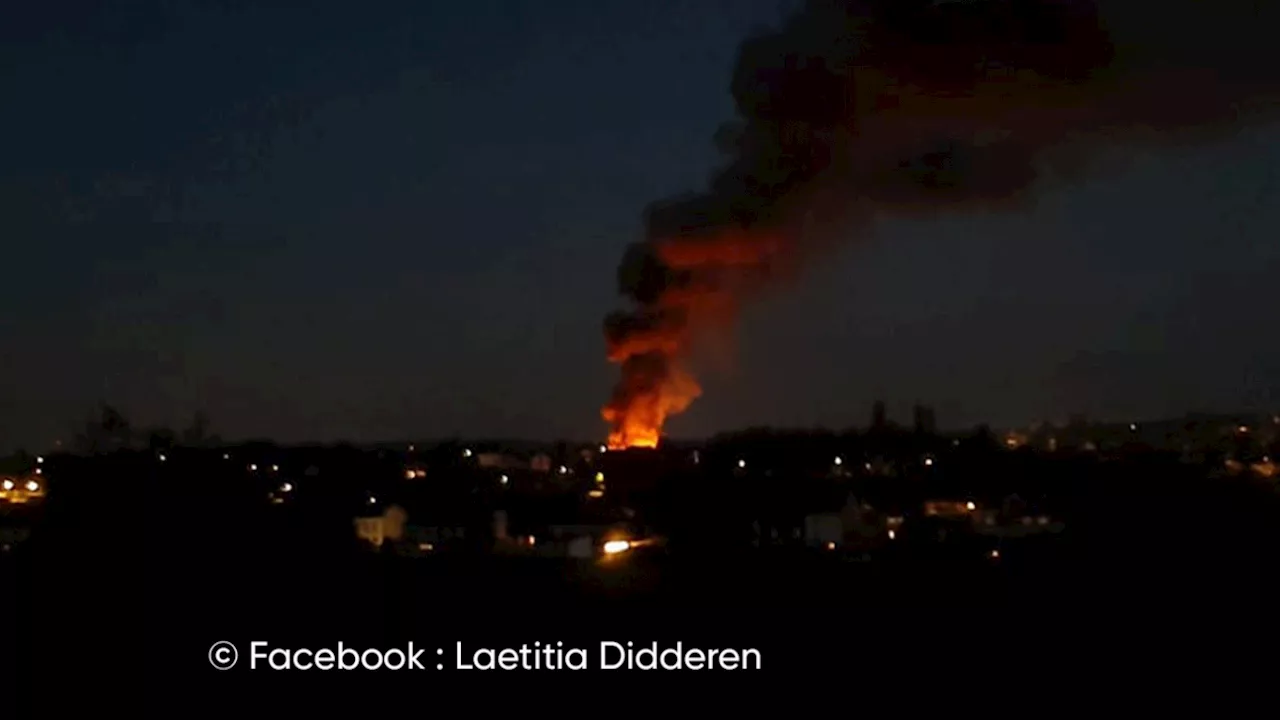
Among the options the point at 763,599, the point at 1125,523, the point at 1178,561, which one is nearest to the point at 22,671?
the point at 763,599

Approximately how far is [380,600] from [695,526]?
391 inches

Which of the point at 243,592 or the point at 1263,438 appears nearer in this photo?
the point at 243,592

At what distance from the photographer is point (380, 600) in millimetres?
19188

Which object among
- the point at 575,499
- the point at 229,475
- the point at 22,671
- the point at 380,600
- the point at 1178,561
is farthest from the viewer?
the point at 229,475

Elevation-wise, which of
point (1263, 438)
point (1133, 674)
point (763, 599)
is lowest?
point (1133, 674)

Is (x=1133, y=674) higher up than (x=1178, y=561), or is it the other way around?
(x=1178, y=561)

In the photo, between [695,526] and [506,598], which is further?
[695,526]

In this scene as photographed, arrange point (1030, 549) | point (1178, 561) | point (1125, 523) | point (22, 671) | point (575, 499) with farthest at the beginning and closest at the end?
1. point (575, 499)
2. point (1125, 523)
3. point (1030, 549)
4. point (1178, 561)
5. point (22, 671)

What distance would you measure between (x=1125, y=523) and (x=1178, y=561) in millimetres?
6281

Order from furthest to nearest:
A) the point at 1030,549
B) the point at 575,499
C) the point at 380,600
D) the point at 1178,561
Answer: the point at 575,499 < the point at 1030,549 < the point at 1178,561 < the point at 380,600

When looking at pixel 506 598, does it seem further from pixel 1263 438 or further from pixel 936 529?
pixel 1263 438

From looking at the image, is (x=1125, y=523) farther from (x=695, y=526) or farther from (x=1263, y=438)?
(x=1263, y=438)

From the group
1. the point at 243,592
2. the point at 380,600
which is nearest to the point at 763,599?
the point at 380,600

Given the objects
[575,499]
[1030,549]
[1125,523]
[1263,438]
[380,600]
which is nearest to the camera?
[380,600]
